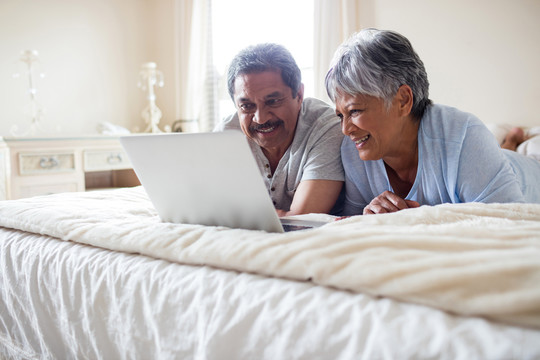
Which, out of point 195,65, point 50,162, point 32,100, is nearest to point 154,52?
point 195,65

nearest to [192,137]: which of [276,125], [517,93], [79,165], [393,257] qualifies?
[393,257]

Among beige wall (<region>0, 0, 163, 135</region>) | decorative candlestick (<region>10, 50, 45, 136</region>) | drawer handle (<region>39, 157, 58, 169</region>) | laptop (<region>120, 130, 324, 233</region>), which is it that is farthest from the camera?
beige wall (<region>0, 0, 163, 135</region>)

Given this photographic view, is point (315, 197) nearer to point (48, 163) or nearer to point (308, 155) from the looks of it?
point (308, 155)

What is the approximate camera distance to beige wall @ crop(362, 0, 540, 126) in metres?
2.36

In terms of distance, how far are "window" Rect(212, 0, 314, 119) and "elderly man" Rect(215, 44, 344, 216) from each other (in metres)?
1.95

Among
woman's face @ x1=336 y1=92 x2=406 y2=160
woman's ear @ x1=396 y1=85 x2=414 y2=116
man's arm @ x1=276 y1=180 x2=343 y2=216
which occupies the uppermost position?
woman's ear @ x1=396 y1=85 x2=414 y2=116

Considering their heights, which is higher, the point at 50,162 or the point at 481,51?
the point at 481,51

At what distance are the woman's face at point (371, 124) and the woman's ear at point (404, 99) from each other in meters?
0.01

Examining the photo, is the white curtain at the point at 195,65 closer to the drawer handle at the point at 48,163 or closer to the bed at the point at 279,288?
the drawer handle at the point at 48,163

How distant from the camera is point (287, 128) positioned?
1.41 meters

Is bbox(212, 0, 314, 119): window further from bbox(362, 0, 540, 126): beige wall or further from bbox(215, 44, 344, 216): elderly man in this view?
bbox(215, 44, 344, 216): elderly man

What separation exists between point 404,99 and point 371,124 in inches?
4.3

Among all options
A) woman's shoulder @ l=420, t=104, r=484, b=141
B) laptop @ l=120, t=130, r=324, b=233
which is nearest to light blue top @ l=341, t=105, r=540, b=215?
woman's shoulder @ l=420, t=104, r=484, b=141

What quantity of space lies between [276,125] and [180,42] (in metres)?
2.95
